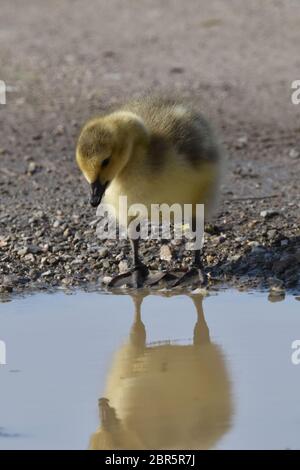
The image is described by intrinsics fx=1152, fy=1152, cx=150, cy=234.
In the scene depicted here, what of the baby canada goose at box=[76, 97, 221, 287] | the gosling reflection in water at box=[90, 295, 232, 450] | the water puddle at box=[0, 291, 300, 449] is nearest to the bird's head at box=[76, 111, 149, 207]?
the baby canada goose at box=[76, 97, 221, 287]

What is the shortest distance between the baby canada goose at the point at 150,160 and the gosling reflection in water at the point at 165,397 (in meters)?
0.68

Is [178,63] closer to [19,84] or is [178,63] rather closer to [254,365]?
[19,84]

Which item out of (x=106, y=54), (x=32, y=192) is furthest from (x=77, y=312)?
(x=106, y=54)

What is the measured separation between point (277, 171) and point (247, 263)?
1.97 meters

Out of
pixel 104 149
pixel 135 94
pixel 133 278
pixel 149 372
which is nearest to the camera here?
pixel 149 372

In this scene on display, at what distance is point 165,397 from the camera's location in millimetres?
4402

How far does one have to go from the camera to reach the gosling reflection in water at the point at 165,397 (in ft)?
13.1

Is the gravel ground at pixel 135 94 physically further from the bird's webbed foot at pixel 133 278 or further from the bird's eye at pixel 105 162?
the bird's eye at pixel 105 162

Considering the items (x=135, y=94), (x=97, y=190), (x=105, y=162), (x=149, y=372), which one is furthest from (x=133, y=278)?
(x=135, y=94)

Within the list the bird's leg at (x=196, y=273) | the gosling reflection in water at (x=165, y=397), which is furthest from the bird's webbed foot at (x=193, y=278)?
the gosling reflection in water at (x=165, y=397)

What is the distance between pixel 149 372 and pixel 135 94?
4985mm

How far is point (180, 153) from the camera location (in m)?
5.68

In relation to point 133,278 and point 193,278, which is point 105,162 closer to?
point 133,278

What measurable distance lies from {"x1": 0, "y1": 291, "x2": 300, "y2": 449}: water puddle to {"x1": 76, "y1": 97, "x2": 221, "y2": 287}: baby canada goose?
46 centimetres
